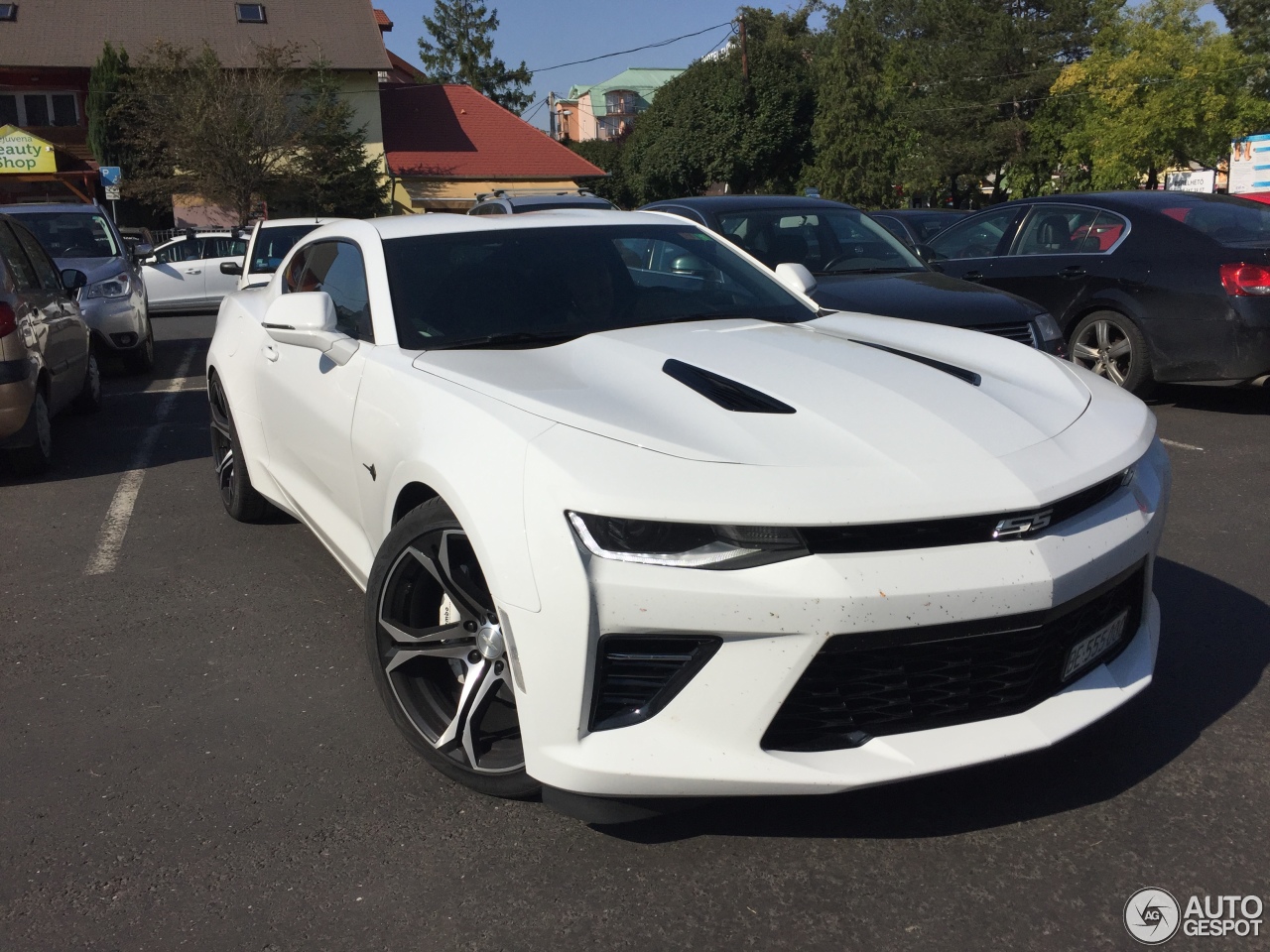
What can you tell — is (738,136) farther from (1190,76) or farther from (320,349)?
(320,349)

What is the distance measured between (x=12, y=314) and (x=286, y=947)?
5488 millimetres

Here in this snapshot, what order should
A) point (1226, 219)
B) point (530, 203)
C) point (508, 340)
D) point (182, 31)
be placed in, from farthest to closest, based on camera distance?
point (182, 31) < point (530, 203) < point (1226, 219) < point (508, 340)

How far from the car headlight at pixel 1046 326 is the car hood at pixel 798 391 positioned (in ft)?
10.0

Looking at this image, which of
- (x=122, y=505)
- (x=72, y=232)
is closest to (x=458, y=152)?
(x=72, y=232)

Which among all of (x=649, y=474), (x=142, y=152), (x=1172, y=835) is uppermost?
(x=142, y=152)

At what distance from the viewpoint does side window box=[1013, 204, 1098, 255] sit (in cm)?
866

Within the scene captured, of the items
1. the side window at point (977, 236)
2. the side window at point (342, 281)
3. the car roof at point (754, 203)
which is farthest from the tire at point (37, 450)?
the side window at point (977, 236)

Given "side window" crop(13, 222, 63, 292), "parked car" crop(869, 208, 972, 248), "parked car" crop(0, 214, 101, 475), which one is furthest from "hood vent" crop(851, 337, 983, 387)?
"parked car" crop(869, 208, 972, 248)

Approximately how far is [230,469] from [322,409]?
6.92 ft

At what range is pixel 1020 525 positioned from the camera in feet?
8.69

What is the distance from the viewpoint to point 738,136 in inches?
2163

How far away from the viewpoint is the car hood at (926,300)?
21.7 ft

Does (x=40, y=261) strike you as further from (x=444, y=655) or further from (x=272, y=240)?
(x=444, y=655)

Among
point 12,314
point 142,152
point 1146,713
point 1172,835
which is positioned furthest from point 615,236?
point 142,152
